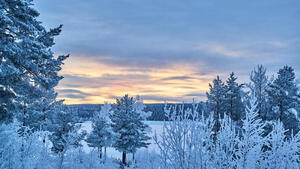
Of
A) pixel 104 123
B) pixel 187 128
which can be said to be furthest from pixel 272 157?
pixel 104 123

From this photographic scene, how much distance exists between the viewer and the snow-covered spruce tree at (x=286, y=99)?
69.3ft

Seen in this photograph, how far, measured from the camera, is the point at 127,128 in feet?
105

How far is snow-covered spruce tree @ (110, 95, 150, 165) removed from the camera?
31.3 m

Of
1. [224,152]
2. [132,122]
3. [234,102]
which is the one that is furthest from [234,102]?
[224,152]

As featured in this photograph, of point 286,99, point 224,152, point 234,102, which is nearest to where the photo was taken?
point 224,152

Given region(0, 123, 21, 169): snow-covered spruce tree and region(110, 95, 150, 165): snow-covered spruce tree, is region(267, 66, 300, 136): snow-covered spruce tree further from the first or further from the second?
region(0, 123, 21, 169): snow-covered spruce tree

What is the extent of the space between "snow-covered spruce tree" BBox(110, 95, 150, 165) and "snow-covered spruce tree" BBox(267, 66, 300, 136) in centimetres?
1599

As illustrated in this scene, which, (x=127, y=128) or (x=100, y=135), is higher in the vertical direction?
(x=127, y=128)

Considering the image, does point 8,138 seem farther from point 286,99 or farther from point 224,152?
point 286,99

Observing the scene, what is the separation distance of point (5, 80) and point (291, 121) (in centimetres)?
2206

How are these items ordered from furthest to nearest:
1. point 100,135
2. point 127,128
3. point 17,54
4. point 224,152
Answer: point 100,135 → point 127,128 → point 17,54 → point 224,152

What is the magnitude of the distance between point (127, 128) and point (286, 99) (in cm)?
1895

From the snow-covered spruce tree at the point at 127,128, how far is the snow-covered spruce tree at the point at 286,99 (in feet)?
52.4

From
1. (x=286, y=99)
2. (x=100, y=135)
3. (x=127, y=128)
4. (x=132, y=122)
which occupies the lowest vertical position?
(x=100, y=135)
